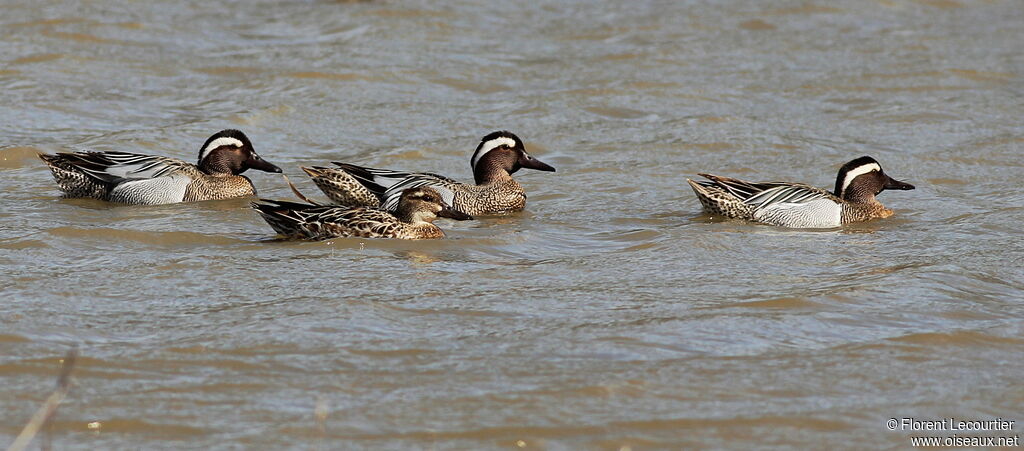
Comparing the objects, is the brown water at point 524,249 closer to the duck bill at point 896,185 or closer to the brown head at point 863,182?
the duck bill at point 896,185

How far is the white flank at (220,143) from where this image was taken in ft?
39.3

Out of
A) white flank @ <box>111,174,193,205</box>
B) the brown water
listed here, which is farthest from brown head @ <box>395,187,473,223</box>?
white flank @ <box>111,174,193,205</box>

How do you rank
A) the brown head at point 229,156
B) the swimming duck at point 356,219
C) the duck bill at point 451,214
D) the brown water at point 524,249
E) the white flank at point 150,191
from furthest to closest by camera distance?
1. the brown head at point 229,156
2. the white flank at point 150,191
3. the duck bill at point 451,214
4. the swimming duck at point 356,219
5. the brown water at point 524,249

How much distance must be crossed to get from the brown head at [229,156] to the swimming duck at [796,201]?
3.44 metres

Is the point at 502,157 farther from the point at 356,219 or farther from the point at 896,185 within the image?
the point at 896,185

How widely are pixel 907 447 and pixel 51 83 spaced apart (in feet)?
37.5

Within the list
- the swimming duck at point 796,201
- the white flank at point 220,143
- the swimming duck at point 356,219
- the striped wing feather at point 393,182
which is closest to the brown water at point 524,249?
the swimming duck at point 356,219

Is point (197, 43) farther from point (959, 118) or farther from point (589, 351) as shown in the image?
point (589, 351)

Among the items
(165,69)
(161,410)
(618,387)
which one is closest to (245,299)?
(161,410)

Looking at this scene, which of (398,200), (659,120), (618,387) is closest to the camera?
(618,387)

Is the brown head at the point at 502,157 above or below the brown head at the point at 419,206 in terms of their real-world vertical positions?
above

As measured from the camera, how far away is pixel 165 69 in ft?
53.4

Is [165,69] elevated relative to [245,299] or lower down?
elevated

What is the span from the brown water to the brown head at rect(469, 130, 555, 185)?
0.29m
